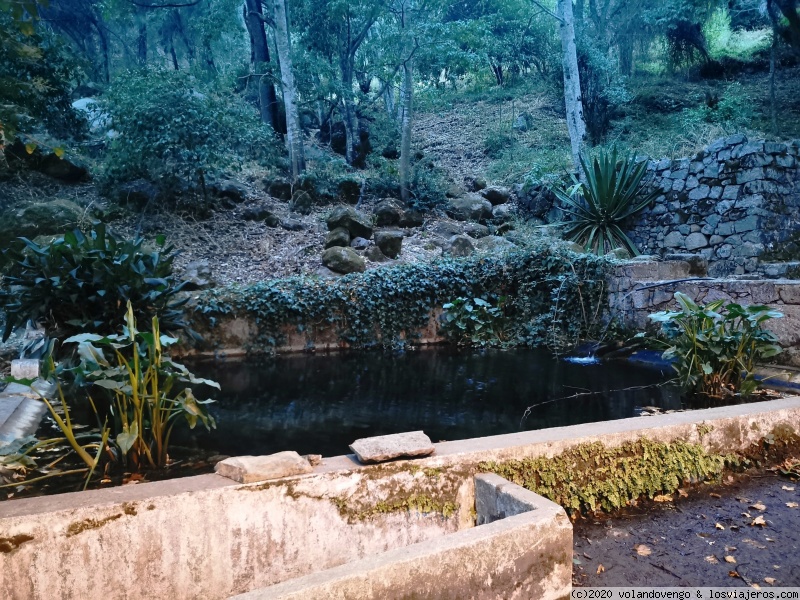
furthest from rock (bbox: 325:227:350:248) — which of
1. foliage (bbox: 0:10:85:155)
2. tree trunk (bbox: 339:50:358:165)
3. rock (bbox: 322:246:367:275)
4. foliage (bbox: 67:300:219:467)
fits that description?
foliage (bbox: 67:300:219:467)

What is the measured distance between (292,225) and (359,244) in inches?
64.3

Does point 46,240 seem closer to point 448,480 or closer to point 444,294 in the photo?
point 444,294

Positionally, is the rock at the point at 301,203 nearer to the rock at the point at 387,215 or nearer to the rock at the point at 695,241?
the rock at the point at 387,215

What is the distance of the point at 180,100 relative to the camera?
357 inches

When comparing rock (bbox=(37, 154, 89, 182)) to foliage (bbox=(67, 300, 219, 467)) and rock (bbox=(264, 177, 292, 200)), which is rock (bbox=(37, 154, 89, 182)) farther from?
foliage (bbox=(67, 300, 219, 467))

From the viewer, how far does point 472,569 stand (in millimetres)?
1457

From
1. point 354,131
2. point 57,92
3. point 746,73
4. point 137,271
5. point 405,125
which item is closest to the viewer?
point 137,271

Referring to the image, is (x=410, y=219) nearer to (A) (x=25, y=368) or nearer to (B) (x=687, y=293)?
(B) (x=687, y=293)

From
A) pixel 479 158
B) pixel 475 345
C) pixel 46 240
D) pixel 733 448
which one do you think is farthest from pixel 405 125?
pixel 733 448

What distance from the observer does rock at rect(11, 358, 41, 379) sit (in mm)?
4270

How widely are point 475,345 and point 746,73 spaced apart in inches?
533

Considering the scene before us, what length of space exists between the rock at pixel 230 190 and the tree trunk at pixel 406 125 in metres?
3.44

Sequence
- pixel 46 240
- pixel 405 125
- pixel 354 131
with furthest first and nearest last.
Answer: pixel 354 131, pixel 405 125, pixel 46 240

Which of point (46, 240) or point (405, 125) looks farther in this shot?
point (405, 125)
